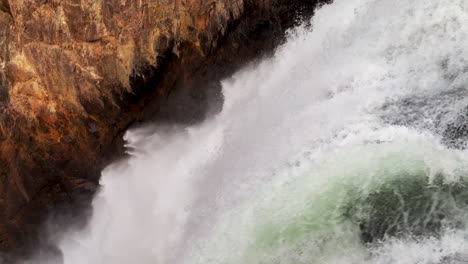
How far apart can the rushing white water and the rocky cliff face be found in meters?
0.56

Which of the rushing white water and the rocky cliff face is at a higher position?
the rocky cliff face

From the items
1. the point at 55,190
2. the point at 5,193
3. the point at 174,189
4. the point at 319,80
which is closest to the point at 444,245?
the point at 319,80

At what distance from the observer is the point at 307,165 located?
8539 millimetres

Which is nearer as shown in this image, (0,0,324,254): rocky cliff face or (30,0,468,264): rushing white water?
(30,0,468,264): rushing white water

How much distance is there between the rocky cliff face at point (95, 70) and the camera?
10.3 metres

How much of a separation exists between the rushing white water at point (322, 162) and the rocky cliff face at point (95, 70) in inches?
21.9

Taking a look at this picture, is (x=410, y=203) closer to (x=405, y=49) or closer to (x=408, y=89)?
(x=408, y=89)

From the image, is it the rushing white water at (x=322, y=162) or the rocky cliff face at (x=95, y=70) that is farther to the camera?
the rocky cliff face at (x=95, y=70)

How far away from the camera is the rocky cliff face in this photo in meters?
10.3

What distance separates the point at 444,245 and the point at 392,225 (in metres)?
0.82

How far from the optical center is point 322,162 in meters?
8.39

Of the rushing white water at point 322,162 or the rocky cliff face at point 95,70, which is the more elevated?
the rocky cliff face at point 95,70

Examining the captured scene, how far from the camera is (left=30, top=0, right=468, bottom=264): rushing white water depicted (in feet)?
24.3

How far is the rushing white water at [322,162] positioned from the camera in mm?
7406
